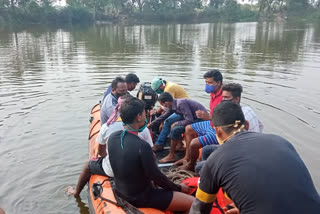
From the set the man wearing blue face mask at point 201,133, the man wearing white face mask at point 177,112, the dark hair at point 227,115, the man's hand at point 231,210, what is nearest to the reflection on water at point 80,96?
the man wearing white face mask at point 177,112

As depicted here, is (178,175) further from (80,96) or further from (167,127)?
(80,96)

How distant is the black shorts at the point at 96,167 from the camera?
12.9 feet

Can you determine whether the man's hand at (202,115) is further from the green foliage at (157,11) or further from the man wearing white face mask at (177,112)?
the green foliage at (157,11)

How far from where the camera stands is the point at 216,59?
48.9ft

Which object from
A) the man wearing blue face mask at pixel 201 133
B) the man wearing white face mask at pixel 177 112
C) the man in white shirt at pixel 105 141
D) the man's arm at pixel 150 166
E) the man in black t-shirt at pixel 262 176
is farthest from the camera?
the man wearing white face mask at pixel 177 112

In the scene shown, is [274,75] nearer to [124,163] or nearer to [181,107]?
[181,107]

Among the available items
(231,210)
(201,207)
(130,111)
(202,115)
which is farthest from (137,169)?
(202,115)

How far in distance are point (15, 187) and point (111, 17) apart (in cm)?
5712

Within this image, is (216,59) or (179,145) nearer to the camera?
(179,145)

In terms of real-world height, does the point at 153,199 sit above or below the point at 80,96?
above

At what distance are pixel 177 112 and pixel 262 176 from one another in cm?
346

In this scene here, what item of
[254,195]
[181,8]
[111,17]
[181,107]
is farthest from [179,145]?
[181,8]

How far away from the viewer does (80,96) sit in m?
9.65

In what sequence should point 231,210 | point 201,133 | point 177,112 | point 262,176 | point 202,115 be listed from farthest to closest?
point 177,112, point 202,115, point 201,133, point 231,210, point 262,176
